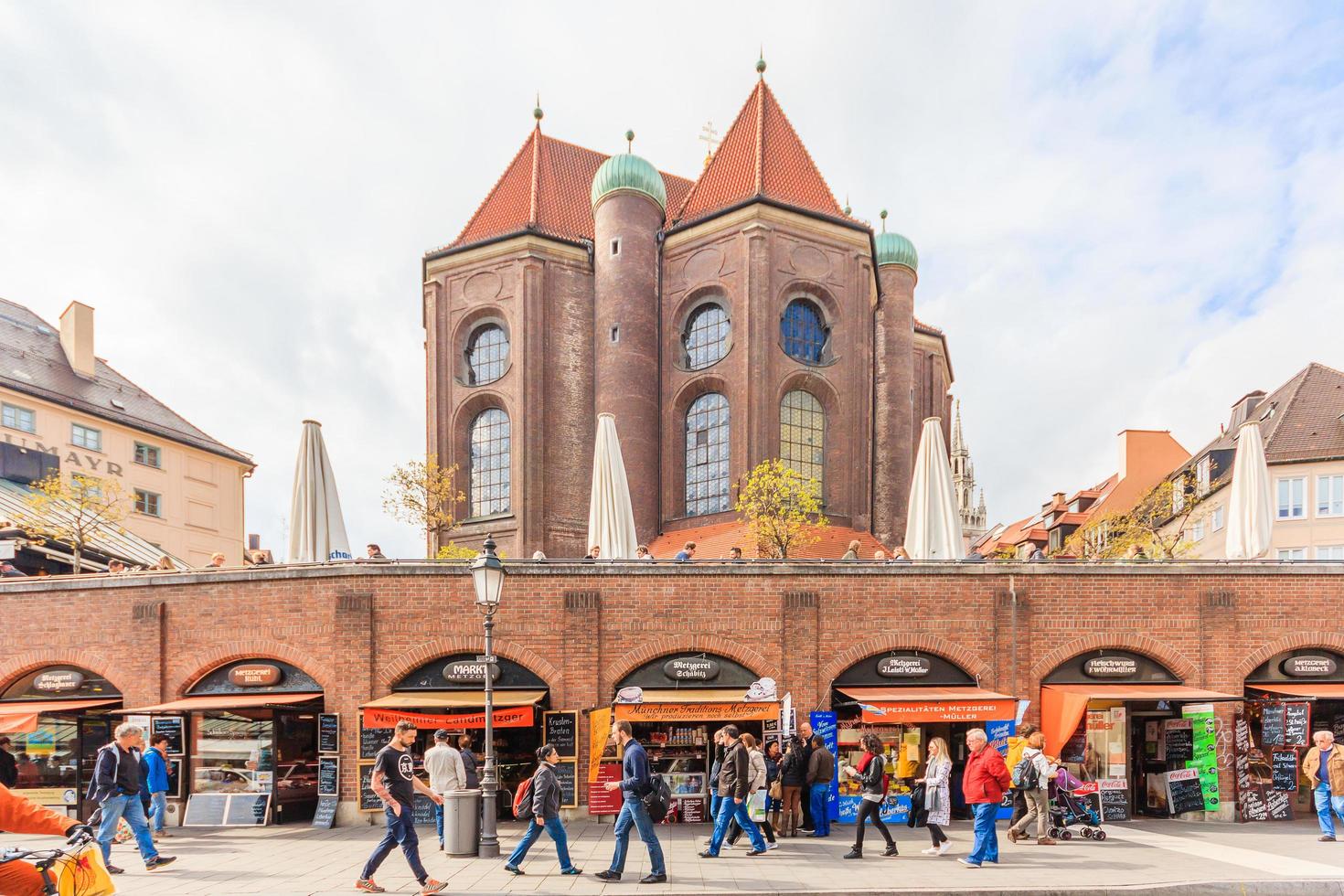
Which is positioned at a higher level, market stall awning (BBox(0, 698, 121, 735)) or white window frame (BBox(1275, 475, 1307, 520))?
white window frame (BBox(1275, 475, 1307, 520))

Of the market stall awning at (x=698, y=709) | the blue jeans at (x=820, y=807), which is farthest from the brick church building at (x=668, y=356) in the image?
the blue jeans at (x=820, y=807)

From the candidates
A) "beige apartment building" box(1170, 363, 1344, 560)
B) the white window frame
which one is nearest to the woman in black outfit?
"beige apartment building" box(1170, 363, 1344, 560)

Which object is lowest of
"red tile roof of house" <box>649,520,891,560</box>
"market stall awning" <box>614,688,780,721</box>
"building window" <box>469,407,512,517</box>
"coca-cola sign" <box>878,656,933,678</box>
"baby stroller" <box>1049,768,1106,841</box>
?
"baby stroller" <box>1049,768,1106,841</box>

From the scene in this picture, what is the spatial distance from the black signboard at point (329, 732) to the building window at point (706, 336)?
20.3 meters

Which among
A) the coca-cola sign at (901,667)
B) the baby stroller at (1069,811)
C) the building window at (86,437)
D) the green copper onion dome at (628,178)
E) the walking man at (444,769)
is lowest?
the baby stroller at (1069,811)

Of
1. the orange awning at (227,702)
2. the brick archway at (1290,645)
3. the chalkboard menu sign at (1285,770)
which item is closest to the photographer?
the orange awning at (227,702)

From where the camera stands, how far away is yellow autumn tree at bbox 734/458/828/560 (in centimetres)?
2486

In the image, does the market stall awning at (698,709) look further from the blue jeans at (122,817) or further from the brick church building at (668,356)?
the brick church building at (668,356)

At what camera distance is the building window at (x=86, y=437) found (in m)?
38.8

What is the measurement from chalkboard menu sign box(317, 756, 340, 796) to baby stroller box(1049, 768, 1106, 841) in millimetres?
10994

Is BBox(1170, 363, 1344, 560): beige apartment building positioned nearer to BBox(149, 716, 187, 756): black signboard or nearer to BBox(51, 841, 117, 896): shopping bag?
BBox(149, 716, 187, 756): black signboard

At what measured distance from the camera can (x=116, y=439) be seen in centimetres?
4069

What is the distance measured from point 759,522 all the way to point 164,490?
31.4 m

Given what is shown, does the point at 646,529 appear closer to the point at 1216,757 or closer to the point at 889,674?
the point at 889,674
